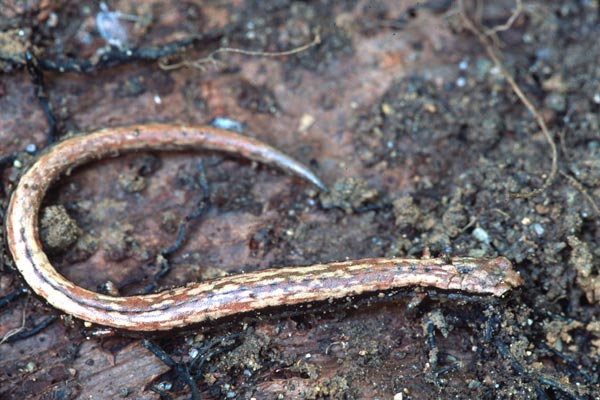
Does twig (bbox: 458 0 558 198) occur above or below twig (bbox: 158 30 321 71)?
below

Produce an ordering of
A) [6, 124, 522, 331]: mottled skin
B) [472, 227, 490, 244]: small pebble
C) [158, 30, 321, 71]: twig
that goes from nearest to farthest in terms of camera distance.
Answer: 1. [6, 124, 522, 331]: mottled skin
2. [472, 227, 490, 244]: small pebble
3. [158, 30, 321, 71]: twig

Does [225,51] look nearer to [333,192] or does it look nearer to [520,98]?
[333,192]

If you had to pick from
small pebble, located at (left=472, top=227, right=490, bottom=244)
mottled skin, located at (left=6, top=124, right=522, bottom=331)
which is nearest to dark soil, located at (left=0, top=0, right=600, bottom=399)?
small pebble, located at (left=472, top=227, right=490, bottom=244)

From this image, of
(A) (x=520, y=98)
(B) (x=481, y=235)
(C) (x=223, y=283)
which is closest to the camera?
(C) (x=223, y=283)

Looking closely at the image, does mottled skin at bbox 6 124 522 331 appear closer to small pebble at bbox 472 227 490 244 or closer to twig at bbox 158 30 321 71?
small pebble at bbox 472 227 490 244

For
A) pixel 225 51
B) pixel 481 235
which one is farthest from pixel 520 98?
pixel 225 51

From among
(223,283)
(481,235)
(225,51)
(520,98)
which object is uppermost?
(225,51)
